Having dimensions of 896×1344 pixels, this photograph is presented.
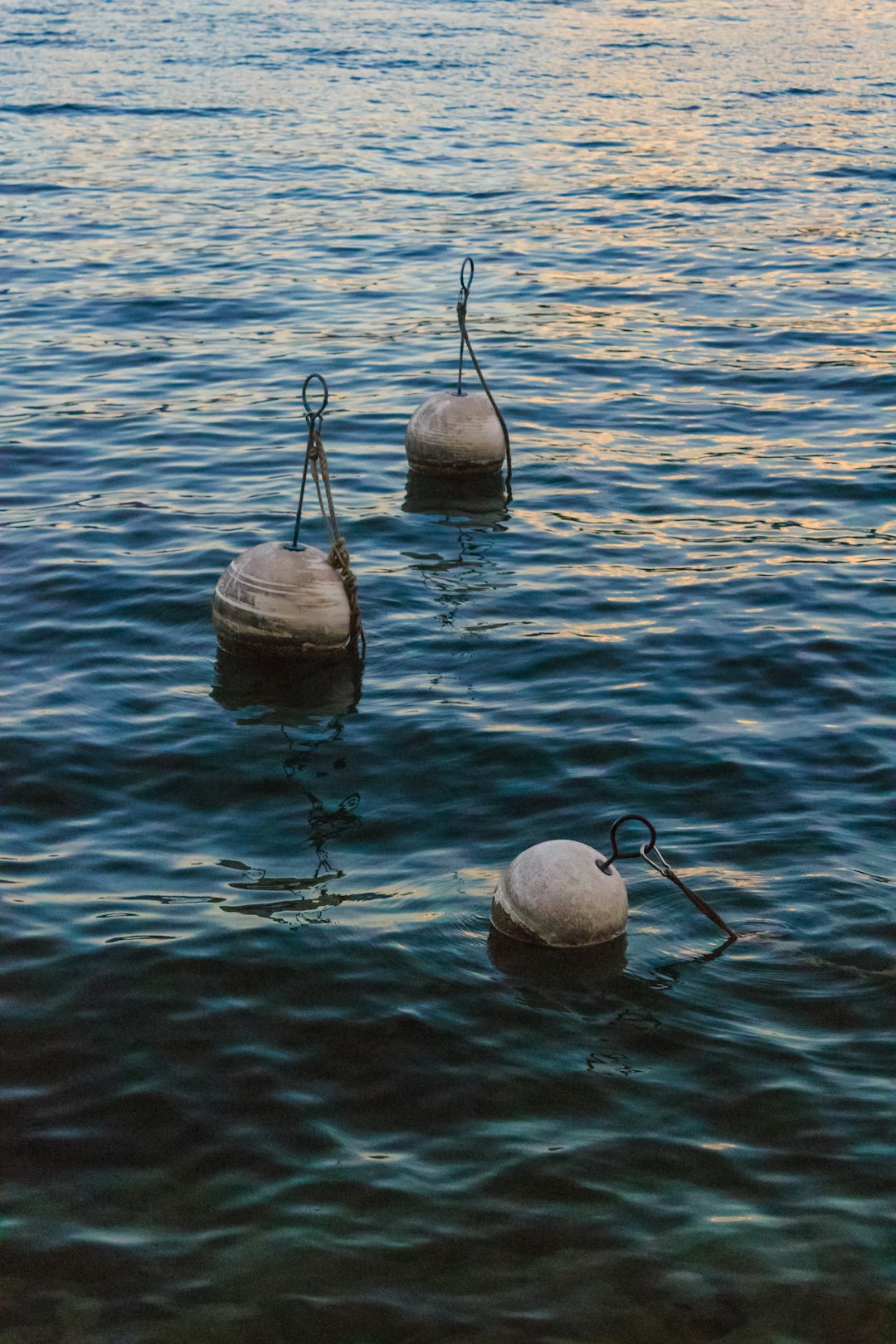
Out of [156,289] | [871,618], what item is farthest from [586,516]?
[156,289]

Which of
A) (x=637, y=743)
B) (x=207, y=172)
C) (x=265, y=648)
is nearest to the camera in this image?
(x=637, y=743)

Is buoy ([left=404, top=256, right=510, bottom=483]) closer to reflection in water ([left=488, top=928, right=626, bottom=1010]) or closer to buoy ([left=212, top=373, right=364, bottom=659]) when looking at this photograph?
buoy ([left=212, top=373, right=364, bottom=659])

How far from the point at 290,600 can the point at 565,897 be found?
137 inches

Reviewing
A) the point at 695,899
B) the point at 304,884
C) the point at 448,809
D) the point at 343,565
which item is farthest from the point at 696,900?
the point at 343,565

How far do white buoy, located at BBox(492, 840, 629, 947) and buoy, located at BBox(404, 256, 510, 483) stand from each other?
662cm

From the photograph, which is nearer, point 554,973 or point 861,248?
point 554,973

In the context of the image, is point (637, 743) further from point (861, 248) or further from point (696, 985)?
point (861, 248)

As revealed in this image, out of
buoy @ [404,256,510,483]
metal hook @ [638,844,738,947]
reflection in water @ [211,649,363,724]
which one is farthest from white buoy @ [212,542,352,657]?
buoy @ [404,256,510,483]

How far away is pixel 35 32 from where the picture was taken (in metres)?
42.6

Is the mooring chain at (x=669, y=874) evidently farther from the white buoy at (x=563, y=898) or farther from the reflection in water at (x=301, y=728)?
the reflection in water at (x=301, y=728)

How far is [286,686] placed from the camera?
9898 mm

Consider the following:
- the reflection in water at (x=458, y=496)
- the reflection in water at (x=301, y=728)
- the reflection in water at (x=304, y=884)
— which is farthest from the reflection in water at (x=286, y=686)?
the reflection in water at (x=458, y=496)

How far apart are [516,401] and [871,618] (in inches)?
234

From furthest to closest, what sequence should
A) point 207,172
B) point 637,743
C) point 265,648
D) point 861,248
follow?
point 207,172
point 861,248
point 265,648
point 637,743
